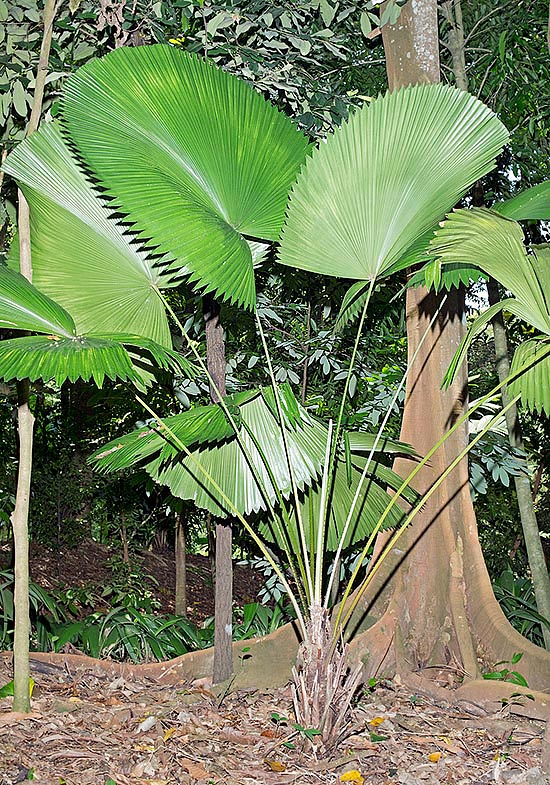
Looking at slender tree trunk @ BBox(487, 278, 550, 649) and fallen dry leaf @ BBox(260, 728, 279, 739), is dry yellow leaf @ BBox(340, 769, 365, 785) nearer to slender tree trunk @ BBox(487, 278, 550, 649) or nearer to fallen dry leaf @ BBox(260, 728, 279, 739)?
fallen dry leaf @ BBox(260, 728, 279, 739)

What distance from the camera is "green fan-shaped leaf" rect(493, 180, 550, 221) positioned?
251 cm

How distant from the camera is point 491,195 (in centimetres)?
445

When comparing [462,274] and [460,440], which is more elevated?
[462,274]

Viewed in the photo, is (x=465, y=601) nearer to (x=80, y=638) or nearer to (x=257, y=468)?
(x=257, y=468)

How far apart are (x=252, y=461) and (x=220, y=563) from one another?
558 millimetres

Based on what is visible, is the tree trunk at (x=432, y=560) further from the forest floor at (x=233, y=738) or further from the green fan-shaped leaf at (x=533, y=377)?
the green fan-shaped leaf at (x=533, y=377)

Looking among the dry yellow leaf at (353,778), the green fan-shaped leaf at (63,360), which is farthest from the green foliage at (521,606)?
the green fan-shaped leaf at (63,360)

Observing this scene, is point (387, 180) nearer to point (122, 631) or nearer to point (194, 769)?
point (194, 769)

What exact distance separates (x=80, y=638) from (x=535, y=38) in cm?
434

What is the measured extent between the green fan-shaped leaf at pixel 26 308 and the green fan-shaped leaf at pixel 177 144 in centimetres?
39

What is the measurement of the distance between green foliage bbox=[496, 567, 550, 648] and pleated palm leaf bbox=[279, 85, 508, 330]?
250 cm

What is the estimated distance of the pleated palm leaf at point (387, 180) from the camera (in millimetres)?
2463

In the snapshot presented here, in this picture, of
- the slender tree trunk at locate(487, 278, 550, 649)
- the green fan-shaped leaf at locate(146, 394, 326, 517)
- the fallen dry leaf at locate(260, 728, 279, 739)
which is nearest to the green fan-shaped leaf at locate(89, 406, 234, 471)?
the green fan-shaped leaf at locate(146, 394, 326, 517)

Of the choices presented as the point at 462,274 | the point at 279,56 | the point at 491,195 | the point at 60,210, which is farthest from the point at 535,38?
the point at 60,210
